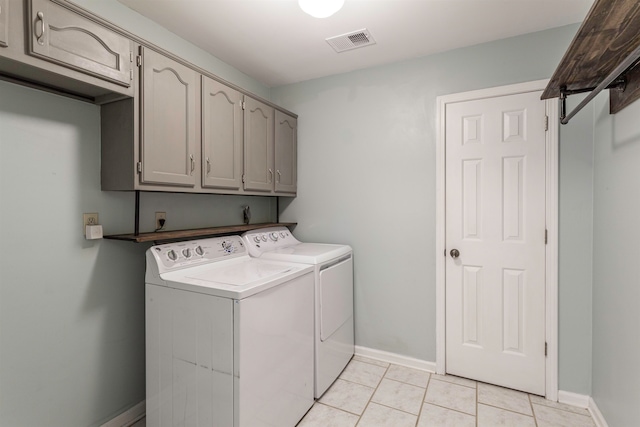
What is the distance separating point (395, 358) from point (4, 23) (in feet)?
9.72

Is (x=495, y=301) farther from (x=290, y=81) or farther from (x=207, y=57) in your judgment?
(x=207, y=57)

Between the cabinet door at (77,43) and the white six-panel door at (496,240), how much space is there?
2.10m

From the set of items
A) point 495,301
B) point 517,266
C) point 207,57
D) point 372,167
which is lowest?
point 495,301

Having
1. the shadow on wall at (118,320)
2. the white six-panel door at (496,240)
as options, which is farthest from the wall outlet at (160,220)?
the white six-panel door at (496,240)

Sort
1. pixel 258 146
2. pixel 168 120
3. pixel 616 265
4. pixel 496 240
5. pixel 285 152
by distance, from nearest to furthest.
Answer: pixel 616 265, pixel 168 120, pixel 496 240, pixel 258 146, pixel 285 152

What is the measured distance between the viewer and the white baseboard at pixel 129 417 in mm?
1804

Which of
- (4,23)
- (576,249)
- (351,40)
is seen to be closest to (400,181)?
(351,40)

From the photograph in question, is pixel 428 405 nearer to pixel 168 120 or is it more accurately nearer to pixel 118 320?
pixel 118 320

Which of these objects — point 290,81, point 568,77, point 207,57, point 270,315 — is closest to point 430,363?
point 270,315

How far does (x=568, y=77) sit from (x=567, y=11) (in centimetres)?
63

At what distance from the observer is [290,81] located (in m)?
2.90

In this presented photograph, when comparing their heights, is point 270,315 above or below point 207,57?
below

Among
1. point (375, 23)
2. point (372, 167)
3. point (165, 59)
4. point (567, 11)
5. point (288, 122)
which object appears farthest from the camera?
point (288, 122)

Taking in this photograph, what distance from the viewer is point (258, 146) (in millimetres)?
2416
